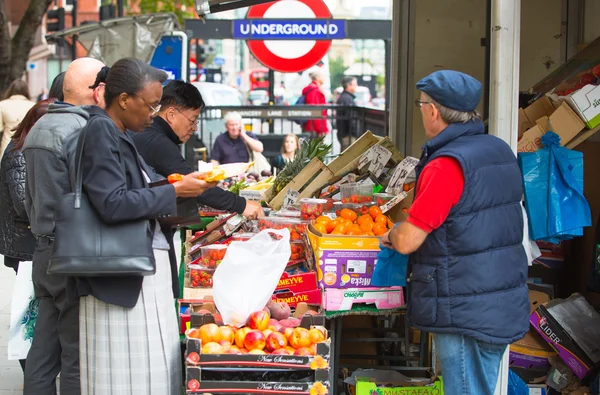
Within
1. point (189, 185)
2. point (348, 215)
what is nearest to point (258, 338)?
point (189, 185)

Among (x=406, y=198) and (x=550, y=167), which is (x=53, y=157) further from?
(x=550, y=167)

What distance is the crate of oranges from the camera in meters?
4.86

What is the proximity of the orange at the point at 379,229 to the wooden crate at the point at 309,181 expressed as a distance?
4.83ft

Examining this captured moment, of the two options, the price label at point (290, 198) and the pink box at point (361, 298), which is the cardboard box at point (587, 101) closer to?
the pink box at point (361, 298)

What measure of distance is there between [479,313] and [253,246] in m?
1.13

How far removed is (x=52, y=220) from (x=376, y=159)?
2710 mm

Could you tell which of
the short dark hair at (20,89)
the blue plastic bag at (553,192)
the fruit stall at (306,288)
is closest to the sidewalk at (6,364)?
the fruit stall at (306,288)

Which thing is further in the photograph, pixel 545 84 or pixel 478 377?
pixel 545 84

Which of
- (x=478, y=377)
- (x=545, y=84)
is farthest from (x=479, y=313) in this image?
(x=545, y=84)

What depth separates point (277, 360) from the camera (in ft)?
12.3

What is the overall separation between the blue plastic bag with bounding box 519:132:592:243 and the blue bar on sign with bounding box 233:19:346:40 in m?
6.78

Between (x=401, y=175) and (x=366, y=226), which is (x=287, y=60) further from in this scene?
(x=366, y=226)

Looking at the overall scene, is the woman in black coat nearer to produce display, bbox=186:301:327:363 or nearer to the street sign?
produce display, bbox=186:301:327:363

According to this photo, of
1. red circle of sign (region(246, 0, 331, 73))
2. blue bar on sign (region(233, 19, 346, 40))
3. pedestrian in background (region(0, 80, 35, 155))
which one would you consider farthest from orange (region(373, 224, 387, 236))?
red circle of sign (region(246, 0, 331, 73))
